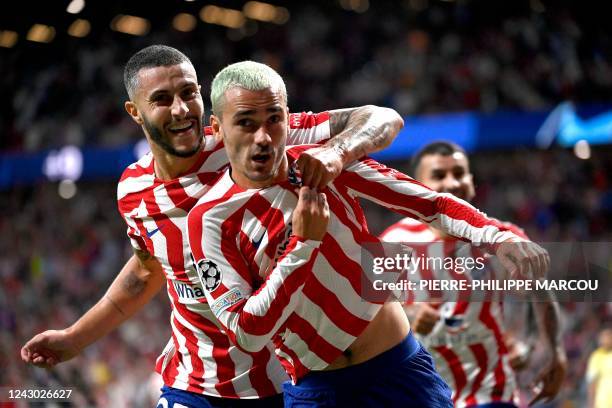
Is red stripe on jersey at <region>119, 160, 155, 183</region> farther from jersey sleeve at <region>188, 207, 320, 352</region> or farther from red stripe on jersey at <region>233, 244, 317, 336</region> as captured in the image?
red stripe on jersey at <region>233, 244, 317, 336</region>

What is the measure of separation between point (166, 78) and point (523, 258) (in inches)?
55.8

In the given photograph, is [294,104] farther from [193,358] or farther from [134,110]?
[193,358]

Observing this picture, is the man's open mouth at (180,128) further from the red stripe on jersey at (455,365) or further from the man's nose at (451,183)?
the red stripe on jersey at (455,365)

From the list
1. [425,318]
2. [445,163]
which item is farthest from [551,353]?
[445,163]

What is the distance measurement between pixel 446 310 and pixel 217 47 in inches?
491

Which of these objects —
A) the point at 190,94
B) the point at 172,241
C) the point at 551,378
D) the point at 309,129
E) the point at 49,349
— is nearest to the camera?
the point at 309,129

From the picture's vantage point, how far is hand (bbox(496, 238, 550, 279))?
8.21 feet

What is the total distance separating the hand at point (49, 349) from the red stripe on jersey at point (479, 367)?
6.81 ft

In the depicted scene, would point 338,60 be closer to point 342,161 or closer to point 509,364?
point 509,364

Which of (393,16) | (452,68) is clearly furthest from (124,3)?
(452,68)

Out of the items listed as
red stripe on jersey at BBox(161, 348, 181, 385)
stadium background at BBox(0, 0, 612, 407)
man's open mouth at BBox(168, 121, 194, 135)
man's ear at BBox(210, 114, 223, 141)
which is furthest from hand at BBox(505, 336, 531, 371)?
stadium background at BBox(0, 0, 612, 407)

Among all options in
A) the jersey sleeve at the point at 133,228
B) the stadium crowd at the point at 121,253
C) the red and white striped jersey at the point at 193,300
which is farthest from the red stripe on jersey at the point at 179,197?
the stadium crowd at the point at 121,253

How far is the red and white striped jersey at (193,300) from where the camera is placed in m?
3.31

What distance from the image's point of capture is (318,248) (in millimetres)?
2818
